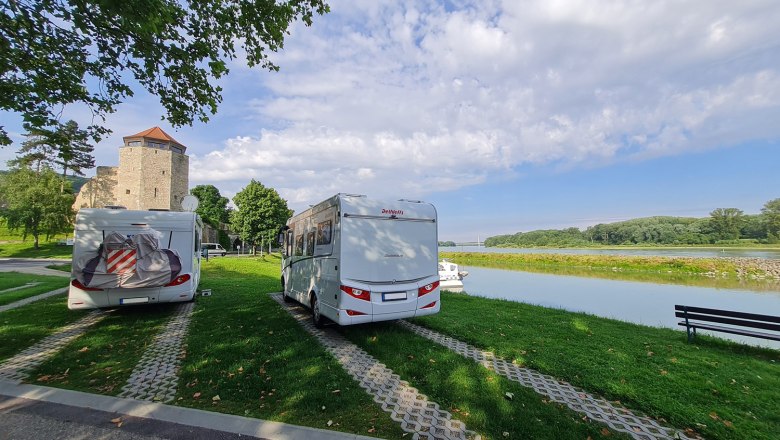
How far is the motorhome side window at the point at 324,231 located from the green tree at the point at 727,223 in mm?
87478

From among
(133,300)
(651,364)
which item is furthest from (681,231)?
(133,300)

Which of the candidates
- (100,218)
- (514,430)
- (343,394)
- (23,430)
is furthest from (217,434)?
(100,218)

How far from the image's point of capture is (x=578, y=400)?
4.12 m

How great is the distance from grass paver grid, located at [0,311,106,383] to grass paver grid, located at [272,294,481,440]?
4.49 meters

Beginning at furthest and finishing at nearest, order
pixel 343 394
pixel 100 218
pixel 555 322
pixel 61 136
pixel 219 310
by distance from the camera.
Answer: pixel 219 310 → pixel 555 322 → pixel 100 218 → pixel 61 136 → pixel 343 394

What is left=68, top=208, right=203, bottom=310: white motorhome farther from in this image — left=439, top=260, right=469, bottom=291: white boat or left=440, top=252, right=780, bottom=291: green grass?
left=440, top=252, right=780, bottom=291: green grass

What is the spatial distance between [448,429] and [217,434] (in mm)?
2329

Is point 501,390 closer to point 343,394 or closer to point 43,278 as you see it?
point 343,394

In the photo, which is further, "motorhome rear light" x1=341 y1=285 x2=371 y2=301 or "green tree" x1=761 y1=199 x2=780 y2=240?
"green tree" x1=761 y1=199 x2=780 y2=240

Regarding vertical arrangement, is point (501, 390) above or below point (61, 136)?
below

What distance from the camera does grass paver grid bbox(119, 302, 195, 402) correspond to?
4.29 meters

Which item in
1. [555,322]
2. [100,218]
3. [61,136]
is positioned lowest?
[555,322]

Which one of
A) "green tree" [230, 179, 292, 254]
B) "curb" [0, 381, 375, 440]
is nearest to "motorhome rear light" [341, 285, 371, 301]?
"curb" [0, 381, 375, 440]

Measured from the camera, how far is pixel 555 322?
8352 millimetres
